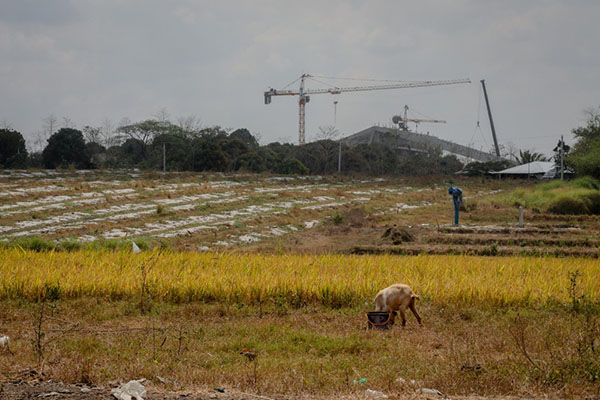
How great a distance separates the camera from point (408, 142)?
74562mm

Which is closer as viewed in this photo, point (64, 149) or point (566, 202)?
point (566, 202)

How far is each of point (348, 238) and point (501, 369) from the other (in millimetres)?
13442

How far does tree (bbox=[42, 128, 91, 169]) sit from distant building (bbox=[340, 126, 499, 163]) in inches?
1219

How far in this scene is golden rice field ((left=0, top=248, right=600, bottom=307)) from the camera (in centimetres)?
900

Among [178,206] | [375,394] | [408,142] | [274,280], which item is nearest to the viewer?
[375,394]

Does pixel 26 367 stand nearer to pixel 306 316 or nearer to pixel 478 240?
pixel 306 316

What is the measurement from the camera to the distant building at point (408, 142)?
2793 inches

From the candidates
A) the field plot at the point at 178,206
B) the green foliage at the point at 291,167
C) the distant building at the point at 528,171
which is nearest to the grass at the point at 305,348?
the field plot at the point at 178,206

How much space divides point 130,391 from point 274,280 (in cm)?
460

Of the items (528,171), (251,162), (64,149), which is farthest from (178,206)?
(528,171)

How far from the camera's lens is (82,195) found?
88.0 feet

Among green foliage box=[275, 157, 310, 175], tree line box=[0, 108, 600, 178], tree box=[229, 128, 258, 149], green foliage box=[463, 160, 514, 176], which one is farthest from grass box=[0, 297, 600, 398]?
tree box=[229, 128, 258, 149]

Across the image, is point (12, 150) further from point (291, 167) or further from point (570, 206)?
point (570, 206)

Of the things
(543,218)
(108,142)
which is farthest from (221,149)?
(543,218)
